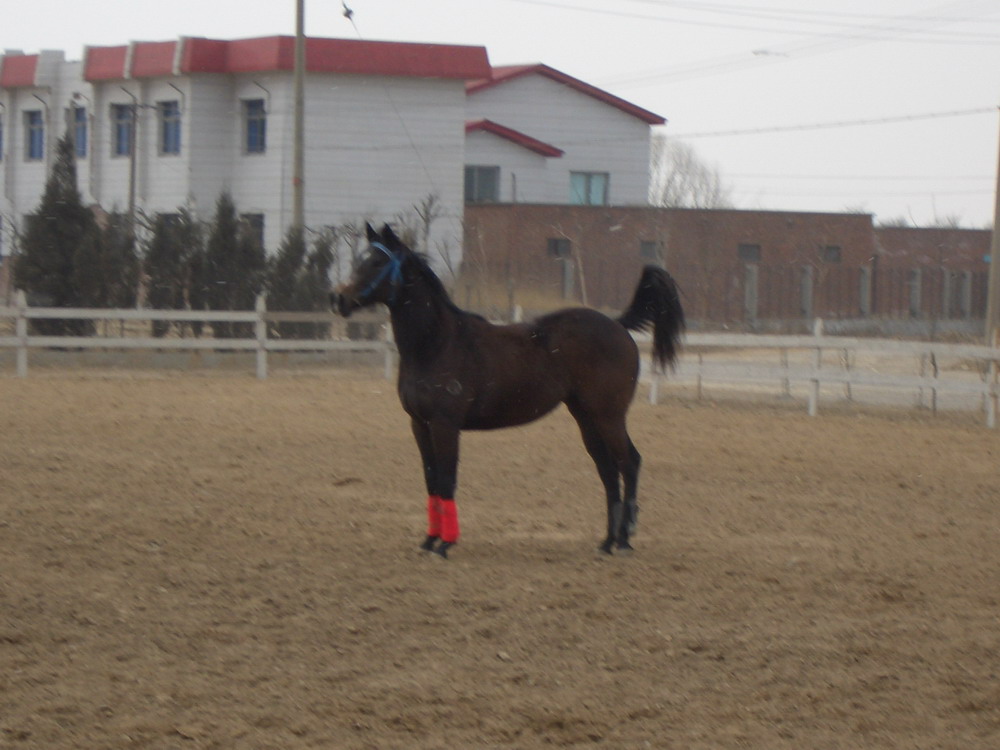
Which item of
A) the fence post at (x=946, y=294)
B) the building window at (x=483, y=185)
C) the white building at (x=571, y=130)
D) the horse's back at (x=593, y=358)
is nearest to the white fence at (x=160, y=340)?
the horse's back at (x=593, y=358)

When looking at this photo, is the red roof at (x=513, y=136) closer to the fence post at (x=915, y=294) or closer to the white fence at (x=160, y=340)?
the fence post at (x=915, y=294)

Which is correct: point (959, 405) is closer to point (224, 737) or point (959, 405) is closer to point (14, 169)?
point (224, 737)

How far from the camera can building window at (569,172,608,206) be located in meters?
47.3

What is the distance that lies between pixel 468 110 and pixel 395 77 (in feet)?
26.5

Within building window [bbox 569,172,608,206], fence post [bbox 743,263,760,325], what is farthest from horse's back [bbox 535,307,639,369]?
building window [bbox 569,172,608,206]

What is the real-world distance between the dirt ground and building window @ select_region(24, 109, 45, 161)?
111 feet

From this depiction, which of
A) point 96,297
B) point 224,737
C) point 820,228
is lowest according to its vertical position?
point 224,737

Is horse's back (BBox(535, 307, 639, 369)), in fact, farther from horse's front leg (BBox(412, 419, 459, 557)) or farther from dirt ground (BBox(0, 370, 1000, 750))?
dirt ground (BBox(0, 370, 1000, 750))

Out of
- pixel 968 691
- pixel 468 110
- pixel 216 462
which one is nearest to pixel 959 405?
pixel 216 462

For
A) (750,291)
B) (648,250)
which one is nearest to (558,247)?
(648,250)

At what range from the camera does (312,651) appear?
614 cm

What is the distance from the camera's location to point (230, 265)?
27.9 meters

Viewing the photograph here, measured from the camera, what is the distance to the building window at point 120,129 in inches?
1642

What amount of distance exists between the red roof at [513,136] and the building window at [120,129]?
36.1 feet
